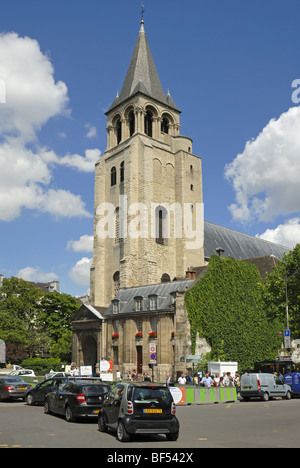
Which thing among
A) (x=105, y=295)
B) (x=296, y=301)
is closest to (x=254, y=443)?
(x=296, y=301)

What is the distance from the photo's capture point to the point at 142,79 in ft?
220

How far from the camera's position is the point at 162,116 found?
220ft

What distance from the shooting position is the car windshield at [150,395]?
1184 centimetres

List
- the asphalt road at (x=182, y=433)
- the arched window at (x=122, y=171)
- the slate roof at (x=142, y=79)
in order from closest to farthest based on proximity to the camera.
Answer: the asphalt road at (x=182, y=433), the arched window at (x=122, y=171), the slate roof at (x=142, y=79)

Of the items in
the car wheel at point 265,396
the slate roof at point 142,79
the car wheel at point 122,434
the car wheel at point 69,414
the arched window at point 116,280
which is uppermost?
the slate roof at point 142,79

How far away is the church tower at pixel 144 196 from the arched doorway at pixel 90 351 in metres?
6.97

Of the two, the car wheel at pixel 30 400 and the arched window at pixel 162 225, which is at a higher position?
the arched window at pixel 162 225

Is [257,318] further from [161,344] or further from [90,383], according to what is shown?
[90,383]

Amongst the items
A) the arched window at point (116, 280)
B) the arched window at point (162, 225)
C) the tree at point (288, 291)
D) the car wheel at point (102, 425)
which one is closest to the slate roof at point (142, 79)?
the arched window at point (162, 225)

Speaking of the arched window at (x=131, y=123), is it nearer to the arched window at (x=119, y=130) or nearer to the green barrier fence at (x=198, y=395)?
the arched window at (x=119, y=130)

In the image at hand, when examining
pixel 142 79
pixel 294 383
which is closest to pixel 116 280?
pixel 142 79

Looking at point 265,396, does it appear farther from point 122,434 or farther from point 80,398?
point 122,434

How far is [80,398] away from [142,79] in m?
57.5

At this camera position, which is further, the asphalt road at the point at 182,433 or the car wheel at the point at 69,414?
the car wheel at the point at 69,414
